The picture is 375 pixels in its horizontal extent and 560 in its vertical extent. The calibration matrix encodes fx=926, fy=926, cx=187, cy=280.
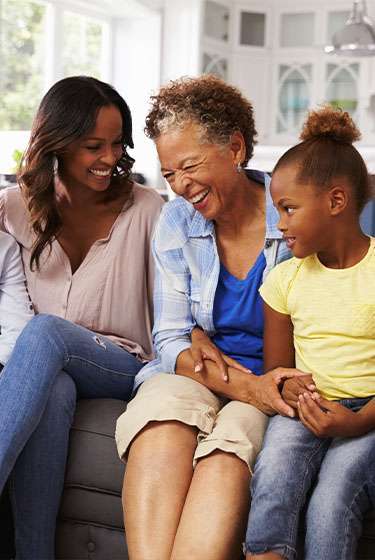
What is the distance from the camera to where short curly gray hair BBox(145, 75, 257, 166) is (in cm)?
202

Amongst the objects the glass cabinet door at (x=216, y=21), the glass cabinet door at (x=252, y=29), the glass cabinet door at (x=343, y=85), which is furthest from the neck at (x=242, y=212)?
the glass cabinet door at (x=252, y=29)

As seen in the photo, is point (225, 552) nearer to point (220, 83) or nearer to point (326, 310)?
point (326, 310)

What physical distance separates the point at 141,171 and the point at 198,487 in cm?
560

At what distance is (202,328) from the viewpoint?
209cm

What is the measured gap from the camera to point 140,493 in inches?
68.4

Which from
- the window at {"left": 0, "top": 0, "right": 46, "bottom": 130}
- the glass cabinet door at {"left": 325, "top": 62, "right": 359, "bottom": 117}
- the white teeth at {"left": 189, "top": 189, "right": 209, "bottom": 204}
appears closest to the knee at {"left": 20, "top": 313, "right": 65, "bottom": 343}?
the white teeth at {"left": 189, "top": 189, "right": 209, "bottom": 204}

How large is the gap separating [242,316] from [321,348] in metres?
0.25

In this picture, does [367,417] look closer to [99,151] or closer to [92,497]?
[92,497]

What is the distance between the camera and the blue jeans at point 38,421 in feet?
6.13

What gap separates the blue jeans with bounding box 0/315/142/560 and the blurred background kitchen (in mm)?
4360

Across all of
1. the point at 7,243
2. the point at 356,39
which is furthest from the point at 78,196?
the point at 356,39

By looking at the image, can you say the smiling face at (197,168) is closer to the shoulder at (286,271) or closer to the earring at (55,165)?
the shoulder at (286,271)

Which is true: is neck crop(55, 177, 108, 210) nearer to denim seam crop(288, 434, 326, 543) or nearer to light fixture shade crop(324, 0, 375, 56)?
denim seam crop(288, 434, 326, 543)

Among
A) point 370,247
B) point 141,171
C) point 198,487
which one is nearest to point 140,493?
point 198,487
